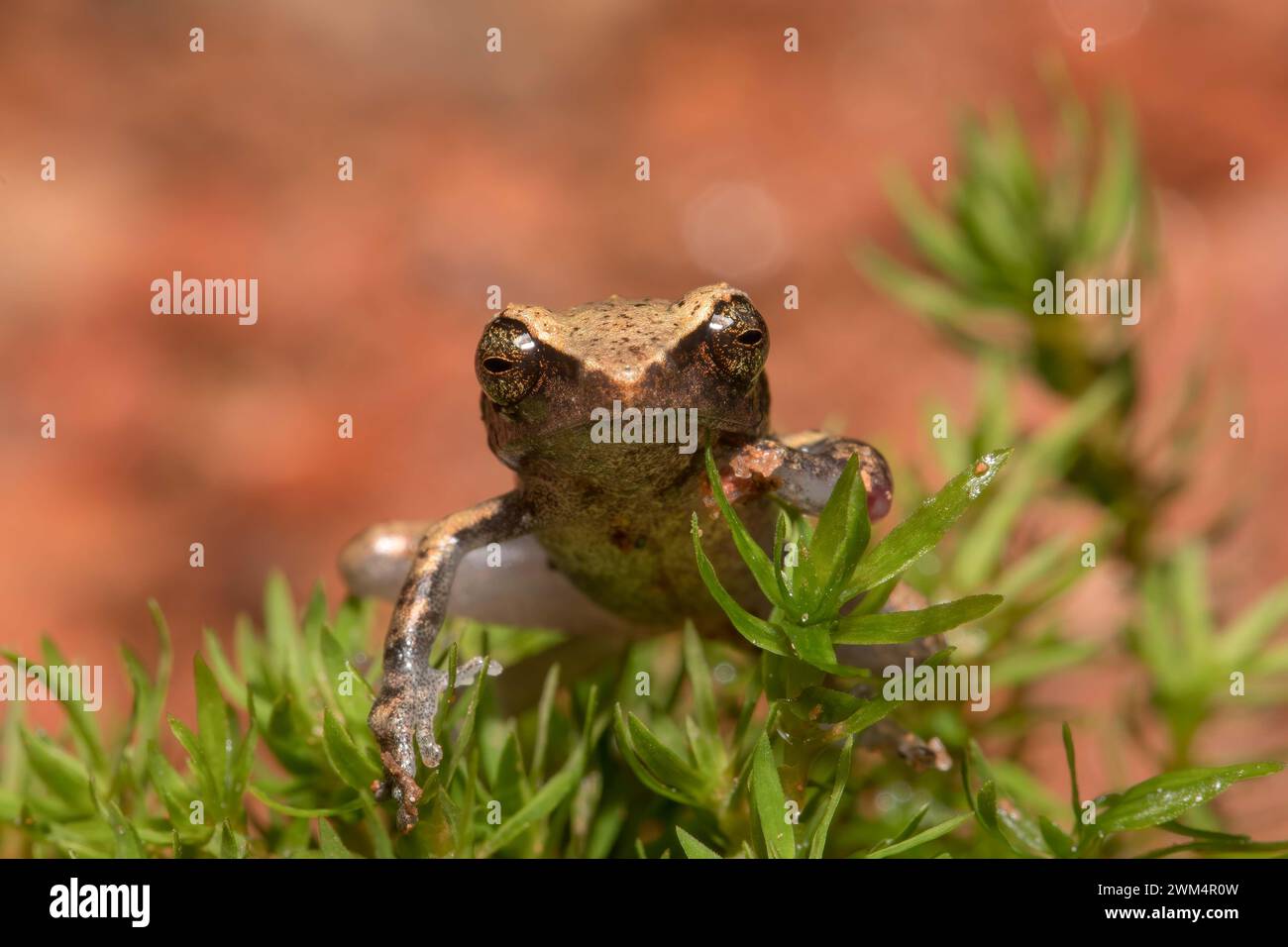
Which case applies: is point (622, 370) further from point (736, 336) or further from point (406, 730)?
point (406, 730)

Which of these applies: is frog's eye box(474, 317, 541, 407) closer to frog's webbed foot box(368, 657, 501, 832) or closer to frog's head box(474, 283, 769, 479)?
frog's head box(474, 283, 769, 479)

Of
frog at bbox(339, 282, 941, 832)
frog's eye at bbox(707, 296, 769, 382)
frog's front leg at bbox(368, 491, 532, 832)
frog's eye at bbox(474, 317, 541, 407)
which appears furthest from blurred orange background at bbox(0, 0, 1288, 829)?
frog's eye at bbox(474, 317, 541, 407)

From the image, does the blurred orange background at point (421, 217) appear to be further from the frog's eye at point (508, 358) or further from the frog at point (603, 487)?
the frog's eye at point (508, 358)

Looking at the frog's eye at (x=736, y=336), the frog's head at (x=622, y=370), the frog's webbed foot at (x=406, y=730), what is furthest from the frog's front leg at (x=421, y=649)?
the frog's eye at (x=736, y=336)

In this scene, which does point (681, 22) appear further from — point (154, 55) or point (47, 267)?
point (47, 267)

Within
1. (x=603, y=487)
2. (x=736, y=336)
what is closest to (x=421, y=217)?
(x=603, y=487)
